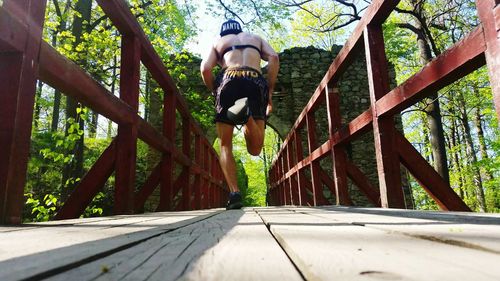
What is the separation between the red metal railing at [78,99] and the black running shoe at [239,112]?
0.69 meters

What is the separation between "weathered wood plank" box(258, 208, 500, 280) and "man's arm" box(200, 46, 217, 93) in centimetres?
287

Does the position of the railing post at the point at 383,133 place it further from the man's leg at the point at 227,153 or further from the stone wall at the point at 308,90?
the stone wall at the point at 308,90

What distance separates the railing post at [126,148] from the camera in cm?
246

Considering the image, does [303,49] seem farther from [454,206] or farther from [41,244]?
[41,244]

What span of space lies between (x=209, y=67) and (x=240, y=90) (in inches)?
17.9

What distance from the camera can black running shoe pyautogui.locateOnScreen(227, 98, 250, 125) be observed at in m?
3.09

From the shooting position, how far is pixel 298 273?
18.2 inches

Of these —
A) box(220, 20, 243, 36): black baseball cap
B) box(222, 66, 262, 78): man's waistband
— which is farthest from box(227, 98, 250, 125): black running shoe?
box(220, 20, 243, 36): black baseball cap

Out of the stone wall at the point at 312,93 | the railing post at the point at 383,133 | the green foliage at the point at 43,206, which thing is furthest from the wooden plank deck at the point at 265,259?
the stone wall at the point at 312,93

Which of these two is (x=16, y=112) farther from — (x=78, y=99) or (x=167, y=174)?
(x=167, y=174)

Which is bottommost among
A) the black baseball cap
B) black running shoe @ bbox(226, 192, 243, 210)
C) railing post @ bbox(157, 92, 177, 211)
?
black running shoe @ bbox(226, 192, 243, 210)

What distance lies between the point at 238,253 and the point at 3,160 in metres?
1.09

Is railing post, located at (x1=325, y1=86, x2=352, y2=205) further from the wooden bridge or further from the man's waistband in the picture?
the man's waistband

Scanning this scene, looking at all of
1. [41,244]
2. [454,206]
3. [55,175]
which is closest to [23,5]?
[41,244]
